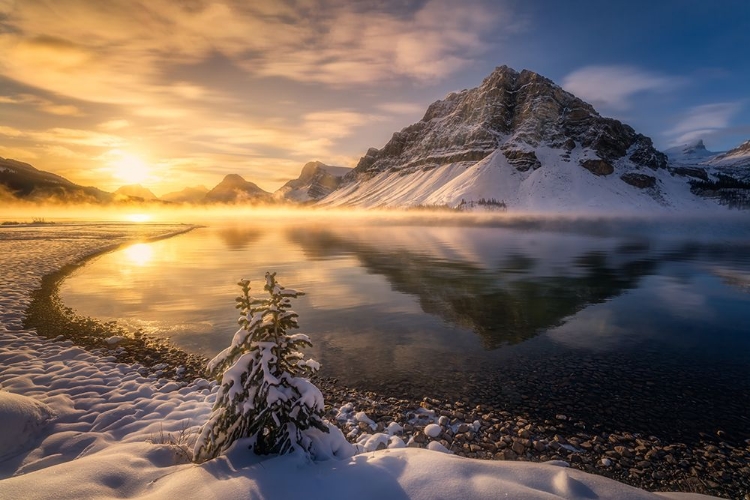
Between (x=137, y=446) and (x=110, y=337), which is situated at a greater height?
(x=137, y=446)

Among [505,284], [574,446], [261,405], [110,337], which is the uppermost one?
[261,405]

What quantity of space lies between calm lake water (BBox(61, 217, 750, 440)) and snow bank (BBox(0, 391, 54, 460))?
20.2 ft

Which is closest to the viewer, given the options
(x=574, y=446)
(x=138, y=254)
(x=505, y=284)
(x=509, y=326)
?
(x=574, y=446)

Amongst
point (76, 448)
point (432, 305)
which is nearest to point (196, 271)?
point (432, 305)

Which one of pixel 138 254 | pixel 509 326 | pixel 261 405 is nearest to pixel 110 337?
pixel 261 405

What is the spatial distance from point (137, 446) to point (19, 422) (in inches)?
107

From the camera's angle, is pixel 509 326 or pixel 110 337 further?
pixel 509 326

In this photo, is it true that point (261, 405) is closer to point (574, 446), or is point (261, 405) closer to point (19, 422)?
point (19, 422)

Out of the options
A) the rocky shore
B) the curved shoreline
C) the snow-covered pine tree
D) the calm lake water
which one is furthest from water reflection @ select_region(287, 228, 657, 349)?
the curved shoreline

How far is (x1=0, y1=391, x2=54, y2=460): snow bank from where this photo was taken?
7082mm

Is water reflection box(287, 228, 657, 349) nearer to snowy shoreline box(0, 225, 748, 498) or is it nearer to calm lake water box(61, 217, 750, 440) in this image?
calm lake water box(61, 217, 750, 440)

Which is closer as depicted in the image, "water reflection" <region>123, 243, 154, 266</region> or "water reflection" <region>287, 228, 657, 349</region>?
"water reflection" <region>287, 228, 657, 349</region>

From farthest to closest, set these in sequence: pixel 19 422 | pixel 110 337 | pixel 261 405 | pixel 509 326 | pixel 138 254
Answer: pixel 138 254 → pixel 509 326 → pixel 110 337 → pixel 19 422 → pixel 261 405

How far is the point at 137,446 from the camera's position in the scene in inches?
277
